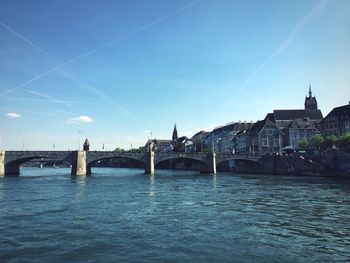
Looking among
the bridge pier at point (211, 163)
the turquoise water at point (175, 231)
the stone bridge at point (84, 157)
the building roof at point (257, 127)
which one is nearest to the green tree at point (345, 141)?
the stone bridge at point (84, 157)

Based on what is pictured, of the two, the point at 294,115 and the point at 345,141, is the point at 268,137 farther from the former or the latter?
the point at 345,141

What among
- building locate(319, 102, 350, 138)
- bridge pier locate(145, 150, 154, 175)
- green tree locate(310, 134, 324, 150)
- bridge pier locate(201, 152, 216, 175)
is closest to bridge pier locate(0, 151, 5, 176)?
bridge pier locate(145, 150, 154, 175)

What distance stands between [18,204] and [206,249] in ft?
74.3

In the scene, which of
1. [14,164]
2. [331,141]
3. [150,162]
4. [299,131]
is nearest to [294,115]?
[299,131]

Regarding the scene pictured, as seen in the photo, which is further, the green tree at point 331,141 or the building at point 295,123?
the building at point 295,123

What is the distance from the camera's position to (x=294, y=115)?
13288 centimetres

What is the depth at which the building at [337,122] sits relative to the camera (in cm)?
10862

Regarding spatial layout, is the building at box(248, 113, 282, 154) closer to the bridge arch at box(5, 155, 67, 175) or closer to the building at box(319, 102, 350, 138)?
the building at box(319, 102, 350, 138)

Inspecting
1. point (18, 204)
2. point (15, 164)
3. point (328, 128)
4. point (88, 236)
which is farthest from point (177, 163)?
point (88, 236)

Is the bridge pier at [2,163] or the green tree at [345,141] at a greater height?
the green tree at [345,141]

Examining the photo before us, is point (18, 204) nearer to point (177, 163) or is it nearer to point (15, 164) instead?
point (15, 164)

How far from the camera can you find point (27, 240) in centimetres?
2006

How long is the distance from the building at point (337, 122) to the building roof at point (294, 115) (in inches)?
531

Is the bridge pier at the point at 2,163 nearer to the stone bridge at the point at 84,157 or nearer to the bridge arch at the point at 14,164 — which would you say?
the stone bridge at the point at 84,157
